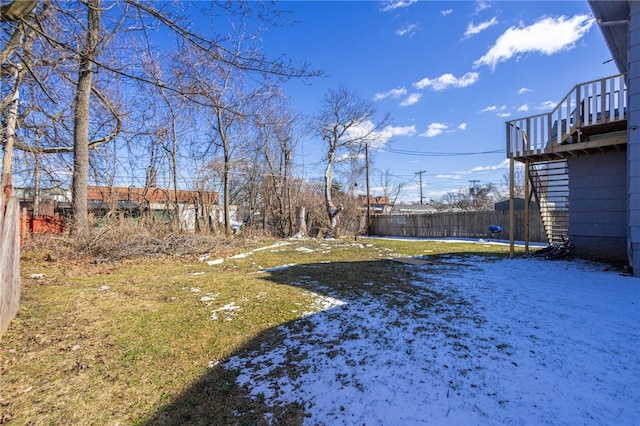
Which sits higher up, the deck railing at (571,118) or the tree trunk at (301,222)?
the deck railing at (571,118)

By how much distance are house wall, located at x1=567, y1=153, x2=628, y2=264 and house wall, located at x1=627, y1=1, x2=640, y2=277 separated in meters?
1.79

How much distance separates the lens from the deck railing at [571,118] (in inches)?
236

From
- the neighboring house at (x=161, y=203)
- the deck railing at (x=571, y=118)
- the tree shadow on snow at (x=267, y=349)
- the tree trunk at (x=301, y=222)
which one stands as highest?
the deck railing at (x=571, y=118)

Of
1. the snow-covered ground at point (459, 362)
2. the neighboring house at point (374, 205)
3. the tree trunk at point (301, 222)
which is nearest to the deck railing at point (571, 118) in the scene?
the snow-covered ground at point (459, 362)

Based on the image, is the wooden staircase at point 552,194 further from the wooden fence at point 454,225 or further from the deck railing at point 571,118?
the wooden fence at point 454,225

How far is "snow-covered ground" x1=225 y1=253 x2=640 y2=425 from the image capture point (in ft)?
5.70

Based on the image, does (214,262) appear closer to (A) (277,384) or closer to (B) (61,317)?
(B) (61,317)

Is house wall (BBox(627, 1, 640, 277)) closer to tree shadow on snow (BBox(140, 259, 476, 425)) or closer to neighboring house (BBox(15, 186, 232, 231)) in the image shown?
tree shadow on snow (BBox(140, 259, 476, 425))

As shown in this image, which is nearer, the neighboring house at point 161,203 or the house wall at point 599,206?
the house wall at point 599,206

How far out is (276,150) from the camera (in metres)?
16.7

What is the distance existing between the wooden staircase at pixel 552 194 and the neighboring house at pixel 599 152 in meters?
0.02

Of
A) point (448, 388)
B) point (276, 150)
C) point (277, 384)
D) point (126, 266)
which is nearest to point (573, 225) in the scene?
point (448, 388)

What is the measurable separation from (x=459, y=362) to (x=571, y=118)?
7.31m

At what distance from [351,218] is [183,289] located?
50.9ft
